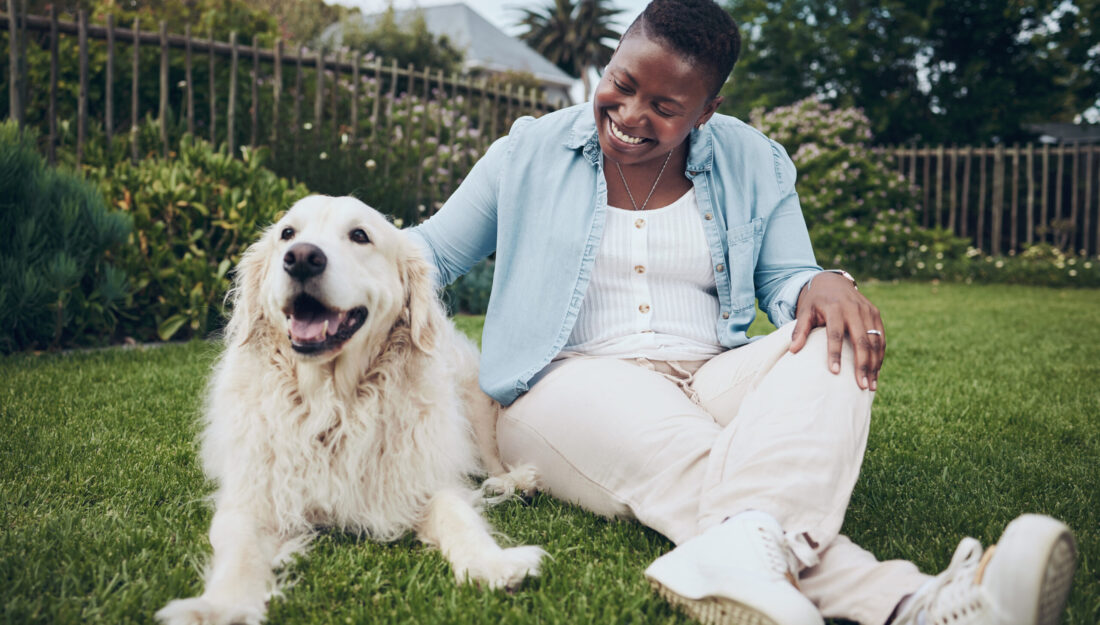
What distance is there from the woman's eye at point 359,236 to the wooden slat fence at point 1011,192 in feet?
41.1

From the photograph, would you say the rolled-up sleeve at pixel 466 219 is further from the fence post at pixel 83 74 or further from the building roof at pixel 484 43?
the building roof at pixel 484 43

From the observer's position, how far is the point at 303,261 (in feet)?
6.31

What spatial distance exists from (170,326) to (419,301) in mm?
3412

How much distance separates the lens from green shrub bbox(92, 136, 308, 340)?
4895 mm

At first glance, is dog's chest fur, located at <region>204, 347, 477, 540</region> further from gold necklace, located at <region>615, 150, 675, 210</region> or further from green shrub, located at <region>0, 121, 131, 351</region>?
green shrub, located at <region>0, 121, 131, 351</region>

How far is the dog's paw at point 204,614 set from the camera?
1.49 meters

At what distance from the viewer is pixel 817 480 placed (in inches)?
67.1

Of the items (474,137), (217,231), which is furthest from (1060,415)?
(474,137)

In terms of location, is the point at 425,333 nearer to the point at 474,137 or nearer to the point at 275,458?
the point at 275,458

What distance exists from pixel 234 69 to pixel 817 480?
6.32 m

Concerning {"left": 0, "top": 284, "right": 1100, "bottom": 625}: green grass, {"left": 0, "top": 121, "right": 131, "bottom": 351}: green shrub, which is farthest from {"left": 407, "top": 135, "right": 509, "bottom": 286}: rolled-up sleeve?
{"left": 0, "top": 121, "right": 131, "bottom": 351}: green shrub

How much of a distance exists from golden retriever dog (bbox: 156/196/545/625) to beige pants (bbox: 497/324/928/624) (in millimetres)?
313

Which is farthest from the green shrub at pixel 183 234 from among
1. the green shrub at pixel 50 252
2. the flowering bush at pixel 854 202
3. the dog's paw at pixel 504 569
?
the flowering bush at pixel 854 202

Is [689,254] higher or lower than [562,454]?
higher
